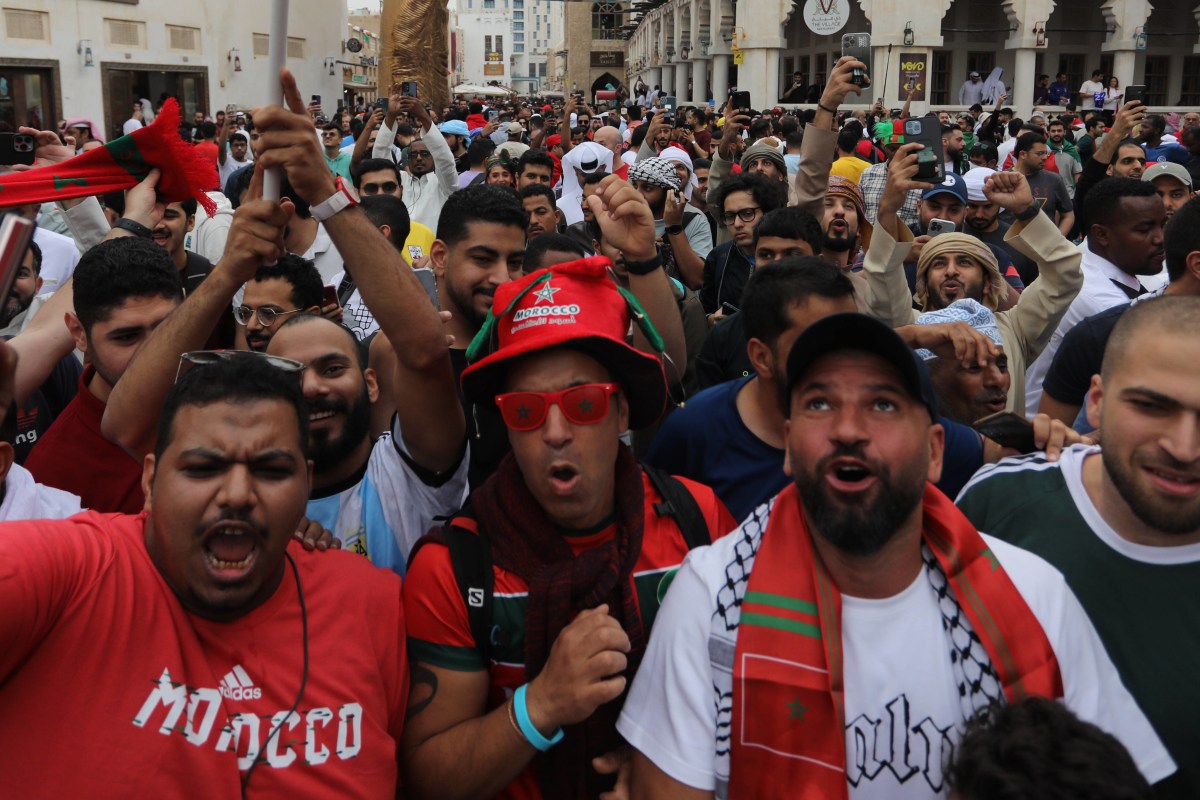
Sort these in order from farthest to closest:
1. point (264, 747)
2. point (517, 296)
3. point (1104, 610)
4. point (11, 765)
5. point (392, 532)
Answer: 1. point (392, 532)
2. point (517, 296)
3. point (1104, 610)
4. point (264, 747)
5. point (11, 765)

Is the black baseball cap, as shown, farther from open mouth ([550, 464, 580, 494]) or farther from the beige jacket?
the beige jacket

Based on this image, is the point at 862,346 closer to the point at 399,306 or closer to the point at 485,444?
the point at 399,306

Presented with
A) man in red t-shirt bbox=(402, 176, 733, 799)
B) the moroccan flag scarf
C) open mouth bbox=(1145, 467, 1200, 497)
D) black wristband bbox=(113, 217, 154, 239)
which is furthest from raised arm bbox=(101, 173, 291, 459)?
open mouth bbox=(1145, 467, 1200, 497)

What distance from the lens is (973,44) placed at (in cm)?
3516

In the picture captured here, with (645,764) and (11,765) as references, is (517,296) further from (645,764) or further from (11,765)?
(11,765)

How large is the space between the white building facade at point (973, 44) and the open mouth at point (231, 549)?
98.0ft

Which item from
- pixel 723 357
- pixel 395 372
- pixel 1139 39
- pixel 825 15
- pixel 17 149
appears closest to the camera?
pixel 395 372

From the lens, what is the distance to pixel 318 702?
6.89ft

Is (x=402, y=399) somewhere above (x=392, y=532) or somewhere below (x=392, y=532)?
above

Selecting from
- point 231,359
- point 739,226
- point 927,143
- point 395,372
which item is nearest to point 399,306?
point 395,372

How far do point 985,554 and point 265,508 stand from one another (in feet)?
4.64

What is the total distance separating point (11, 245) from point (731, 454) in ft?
6.56

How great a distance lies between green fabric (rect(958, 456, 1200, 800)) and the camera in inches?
83.7

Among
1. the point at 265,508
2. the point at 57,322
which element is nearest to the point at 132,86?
the point at 57,322
